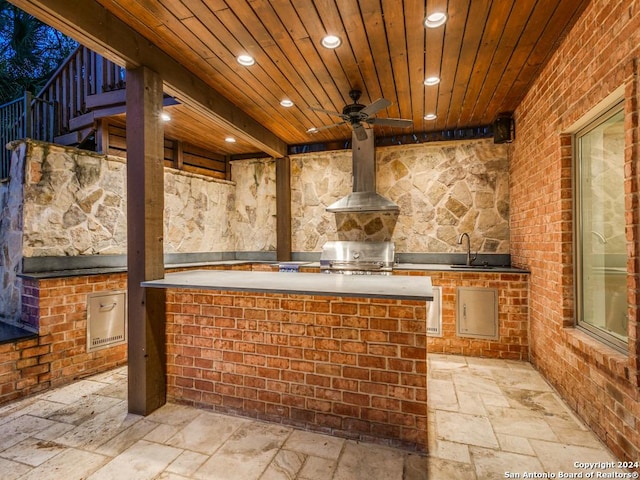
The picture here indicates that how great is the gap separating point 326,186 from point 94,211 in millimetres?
3059

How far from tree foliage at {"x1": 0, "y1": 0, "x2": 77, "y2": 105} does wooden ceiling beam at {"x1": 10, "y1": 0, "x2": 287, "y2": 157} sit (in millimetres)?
6907

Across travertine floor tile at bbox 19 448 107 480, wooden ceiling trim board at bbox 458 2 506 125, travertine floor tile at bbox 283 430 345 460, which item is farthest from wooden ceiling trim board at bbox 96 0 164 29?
travertine floor tile at bbox 283 430 345 460

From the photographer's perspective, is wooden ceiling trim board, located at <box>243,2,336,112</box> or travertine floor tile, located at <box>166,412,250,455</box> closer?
travertine floor tile, located at <box>166,412,250,455</box>

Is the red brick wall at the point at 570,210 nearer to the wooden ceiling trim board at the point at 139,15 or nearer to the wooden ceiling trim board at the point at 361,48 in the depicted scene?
Result: the wooden ceiling trim board at the point at 361,48

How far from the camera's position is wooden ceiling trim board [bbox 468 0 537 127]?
82.7 inches

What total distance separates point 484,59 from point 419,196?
83.6 inches

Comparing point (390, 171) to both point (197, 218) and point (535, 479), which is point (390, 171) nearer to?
point (197, 218)

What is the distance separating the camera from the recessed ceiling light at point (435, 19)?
2.15 metres

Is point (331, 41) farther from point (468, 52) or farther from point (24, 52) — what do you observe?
point (24, 52)

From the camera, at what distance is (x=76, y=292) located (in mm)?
3045

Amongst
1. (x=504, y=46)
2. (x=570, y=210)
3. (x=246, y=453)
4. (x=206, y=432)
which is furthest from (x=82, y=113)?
(x=570, y=210)

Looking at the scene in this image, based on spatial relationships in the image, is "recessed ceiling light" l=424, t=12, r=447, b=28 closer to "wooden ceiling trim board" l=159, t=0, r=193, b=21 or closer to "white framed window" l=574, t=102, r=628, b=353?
"white framed window" l=574, t=102, r=628, b=353

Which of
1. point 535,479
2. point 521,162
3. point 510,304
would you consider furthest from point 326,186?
point 535,479

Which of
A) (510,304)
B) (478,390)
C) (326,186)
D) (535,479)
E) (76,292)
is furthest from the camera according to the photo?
(326,186)
